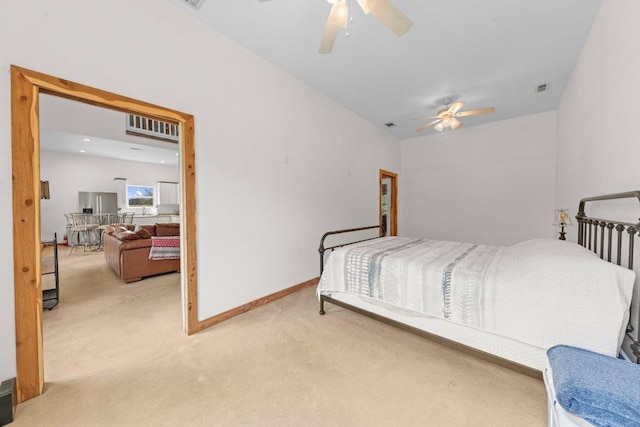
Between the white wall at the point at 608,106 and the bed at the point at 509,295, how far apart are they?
0.32 meters

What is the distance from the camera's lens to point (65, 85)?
1638 mm

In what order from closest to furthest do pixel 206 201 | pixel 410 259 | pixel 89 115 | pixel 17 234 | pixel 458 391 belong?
pixel 17 234, pixel 458 391, pixel 410 259, pixel 206 201, pixel 89 115

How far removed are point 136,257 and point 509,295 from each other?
4.71 meters

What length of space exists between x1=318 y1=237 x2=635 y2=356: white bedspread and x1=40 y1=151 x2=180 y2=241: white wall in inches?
352

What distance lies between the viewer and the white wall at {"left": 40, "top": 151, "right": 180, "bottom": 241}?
6797 mm

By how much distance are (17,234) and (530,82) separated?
5538mm

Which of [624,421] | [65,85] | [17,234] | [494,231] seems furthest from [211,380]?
[494,231]

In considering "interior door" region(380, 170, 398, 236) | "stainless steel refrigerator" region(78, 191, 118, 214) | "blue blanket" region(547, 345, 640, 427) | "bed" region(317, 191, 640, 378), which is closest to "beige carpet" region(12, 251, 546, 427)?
"bed" region(317, 191, 640, 378)

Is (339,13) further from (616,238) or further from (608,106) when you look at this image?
(616,238)

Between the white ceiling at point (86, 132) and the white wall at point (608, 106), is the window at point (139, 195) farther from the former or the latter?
the white wall at point (608, 106)

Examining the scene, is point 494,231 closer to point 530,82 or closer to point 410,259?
point 530,82

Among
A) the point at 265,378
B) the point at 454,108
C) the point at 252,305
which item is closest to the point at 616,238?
the point at 454,108

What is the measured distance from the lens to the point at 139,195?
830 cm

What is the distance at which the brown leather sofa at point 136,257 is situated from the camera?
370 centimetres
